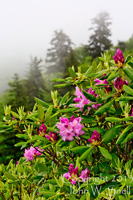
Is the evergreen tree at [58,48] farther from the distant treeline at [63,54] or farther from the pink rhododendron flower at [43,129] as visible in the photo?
the pink rhododendron flower at [43,129]

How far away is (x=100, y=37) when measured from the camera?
93.4 feet

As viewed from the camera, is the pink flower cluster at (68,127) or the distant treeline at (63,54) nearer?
the pink flower cluster at (68,127)

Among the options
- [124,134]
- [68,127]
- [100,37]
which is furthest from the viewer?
[100,37]

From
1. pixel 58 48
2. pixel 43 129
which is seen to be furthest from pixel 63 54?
pixel 43 129

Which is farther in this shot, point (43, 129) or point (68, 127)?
point (43, 129)

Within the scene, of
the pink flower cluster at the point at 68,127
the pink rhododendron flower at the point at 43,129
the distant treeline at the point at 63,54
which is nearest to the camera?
the pink flower cluster at the point at 68,127

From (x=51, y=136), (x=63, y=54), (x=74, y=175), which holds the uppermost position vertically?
(x=63, y=54)

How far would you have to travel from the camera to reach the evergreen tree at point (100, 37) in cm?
2738

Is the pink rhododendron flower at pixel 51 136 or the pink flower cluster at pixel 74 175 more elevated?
the pink rhododendron flower at pixel 51 136

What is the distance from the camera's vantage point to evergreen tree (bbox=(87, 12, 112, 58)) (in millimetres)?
27375

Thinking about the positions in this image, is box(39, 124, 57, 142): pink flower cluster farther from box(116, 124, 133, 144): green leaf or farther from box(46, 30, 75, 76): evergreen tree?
box(46, 30, 75, 76): evergreen tree

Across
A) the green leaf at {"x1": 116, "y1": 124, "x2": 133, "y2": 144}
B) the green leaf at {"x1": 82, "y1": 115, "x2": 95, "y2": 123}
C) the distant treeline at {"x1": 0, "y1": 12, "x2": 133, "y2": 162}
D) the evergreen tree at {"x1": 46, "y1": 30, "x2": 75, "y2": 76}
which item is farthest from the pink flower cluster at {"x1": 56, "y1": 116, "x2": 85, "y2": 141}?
the evergreen tree at {"x1": 46, "y1": 30, "x2": 75, "y2": 76}

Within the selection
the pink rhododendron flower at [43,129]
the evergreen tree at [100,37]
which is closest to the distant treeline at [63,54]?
the evergreen tree at [100,37]

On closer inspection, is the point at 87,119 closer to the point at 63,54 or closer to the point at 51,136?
the point at 51,136
